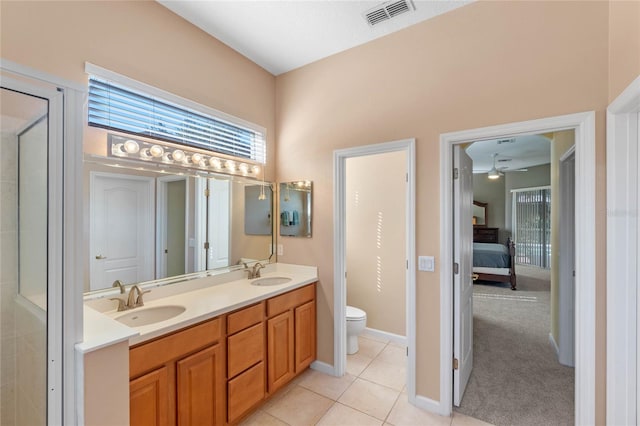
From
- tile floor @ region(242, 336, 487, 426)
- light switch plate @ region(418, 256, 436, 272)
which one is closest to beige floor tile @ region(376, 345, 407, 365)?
tile floor @ region(242, 336, 487, 426)

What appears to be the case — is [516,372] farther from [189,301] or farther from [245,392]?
[189,301]

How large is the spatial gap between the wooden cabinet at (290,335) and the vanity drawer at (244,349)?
11 cm

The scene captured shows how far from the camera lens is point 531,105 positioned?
1.79m

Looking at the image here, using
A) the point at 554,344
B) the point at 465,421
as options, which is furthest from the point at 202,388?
the point at 554,344

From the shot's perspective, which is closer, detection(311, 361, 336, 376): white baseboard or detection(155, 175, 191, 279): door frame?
detection(155, 175, 191, 279): door frame

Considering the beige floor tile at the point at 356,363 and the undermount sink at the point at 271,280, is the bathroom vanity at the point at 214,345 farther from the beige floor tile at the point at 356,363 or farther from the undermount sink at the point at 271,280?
the beige floor tile at the point at 356,363

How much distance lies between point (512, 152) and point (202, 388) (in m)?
6.73

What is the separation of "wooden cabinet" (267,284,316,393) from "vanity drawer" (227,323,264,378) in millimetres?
106

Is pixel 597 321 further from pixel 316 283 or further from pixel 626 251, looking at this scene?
pixel 316 283

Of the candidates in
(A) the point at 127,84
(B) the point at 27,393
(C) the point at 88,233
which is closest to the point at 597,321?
(B) the point at 27,393

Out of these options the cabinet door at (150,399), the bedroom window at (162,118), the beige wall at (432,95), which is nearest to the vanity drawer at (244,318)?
the cabinet door at (150,399)

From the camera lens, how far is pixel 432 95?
2137 mm

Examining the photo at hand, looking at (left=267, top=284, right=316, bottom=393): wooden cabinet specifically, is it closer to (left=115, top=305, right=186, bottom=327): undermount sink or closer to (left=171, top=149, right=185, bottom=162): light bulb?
(left=115, top=305, right=186, bottom=327): undermount sink

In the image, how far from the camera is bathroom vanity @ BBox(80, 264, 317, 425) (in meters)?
1.42
